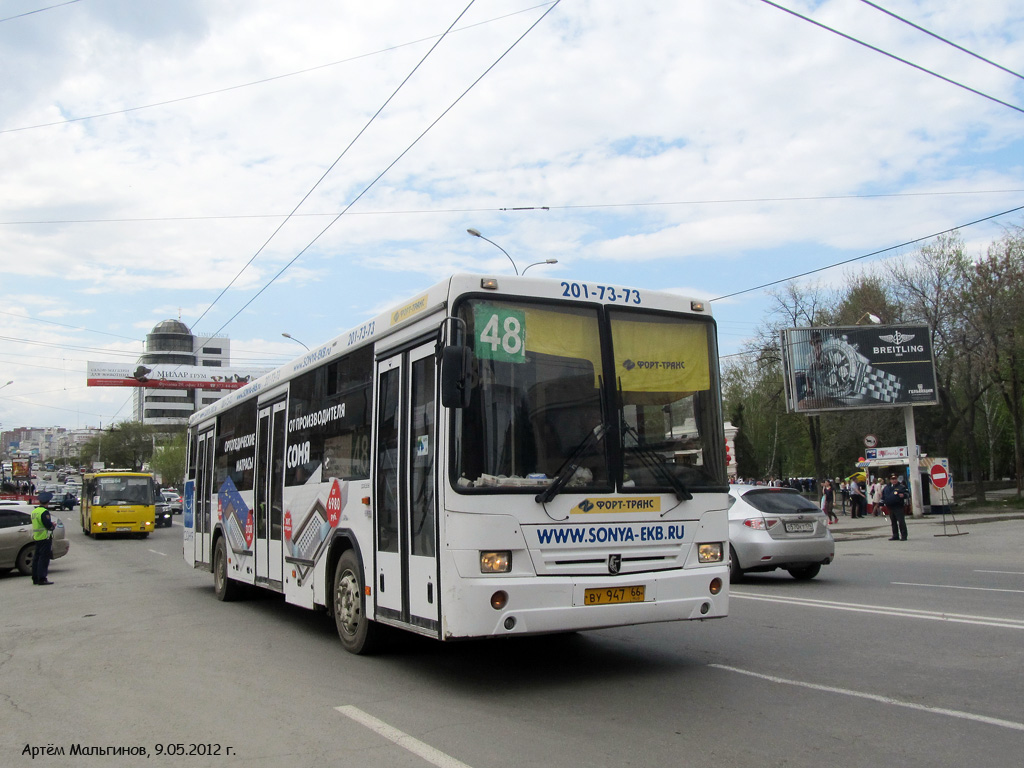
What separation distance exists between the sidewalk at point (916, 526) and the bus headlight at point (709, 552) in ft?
67.8

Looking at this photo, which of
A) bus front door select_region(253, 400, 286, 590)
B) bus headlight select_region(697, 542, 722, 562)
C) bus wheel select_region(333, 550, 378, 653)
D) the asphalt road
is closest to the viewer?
the asphalt road

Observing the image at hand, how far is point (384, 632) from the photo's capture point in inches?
336

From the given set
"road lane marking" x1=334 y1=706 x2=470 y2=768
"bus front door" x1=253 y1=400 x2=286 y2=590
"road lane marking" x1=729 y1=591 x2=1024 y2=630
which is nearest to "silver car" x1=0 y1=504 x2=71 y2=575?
"bus front door" x1=253 y1=400 x2=286 y2=590

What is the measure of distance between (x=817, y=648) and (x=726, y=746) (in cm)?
344

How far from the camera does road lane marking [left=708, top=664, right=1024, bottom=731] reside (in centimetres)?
570

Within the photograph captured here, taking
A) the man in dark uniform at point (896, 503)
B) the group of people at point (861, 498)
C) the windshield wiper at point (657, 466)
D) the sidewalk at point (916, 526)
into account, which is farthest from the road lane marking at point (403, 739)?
the sidewalk at point (916, 526)

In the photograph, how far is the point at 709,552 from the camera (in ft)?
24.8

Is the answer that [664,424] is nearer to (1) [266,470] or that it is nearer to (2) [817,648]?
(2) [817,648]

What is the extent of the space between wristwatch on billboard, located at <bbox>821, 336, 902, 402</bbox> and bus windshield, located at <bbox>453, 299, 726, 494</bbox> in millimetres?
32031

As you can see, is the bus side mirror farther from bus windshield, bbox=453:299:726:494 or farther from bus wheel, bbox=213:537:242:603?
bus wheel, bbox=213:537:242:603

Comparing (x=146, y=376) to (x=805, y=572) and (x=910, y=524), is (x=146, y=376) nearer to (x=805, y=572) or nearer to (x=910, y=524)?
(x=910, y=524)

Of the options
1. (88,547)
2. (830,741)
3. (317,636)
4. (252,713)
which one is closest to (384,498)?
(252,713)

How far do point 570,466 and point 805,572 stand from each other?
30.6 ft

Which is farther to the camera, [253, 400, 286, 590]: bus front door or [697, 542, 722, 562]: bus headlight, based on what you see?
[253, 400, 286, 590]: bus front door
